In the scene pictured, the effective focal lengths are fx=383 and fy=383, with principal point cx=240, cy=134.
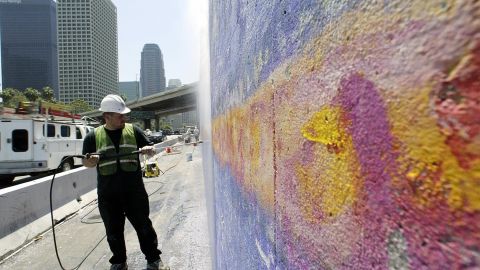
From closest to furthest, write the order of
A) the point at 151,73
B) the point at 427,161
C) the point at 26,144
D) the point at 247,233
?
the point at 427,161, the point at 247,233, the point at 26,144, the point at 151,73

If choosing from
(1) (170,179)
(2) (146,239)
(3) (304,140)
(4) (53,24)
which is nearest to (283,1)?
(3) (304,140)

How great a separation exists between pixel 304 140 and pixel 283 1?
426 mm

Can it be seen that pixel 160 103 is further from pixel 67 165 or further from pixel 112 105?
pixel 112 105

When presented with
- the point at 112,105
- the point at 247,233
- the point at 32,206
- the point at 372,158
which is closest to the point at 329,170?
the point at 372,158

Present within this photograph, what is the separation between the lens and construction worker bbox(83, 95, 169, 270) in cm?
427

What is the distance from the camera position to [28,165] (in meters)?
13.2

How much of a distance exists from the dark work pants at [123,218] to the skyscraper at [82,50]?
9871cm

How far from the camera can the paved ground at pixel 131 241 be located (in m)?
4.89

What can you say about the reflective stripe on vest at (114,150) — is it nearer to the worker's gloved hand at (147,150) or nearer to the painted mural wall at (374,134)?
the worker's gloved hand at (147,150)

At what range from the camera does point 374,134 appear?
65cm

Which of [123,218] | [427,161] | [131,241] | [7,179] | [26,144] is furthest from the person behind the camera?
[7,179]

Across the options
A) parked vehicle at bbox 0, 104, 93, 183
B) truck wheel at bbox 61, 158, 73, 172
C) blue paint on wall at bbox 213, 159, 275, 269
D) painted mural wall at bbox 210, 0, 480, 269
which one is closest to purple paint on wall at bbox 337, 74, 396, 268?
painted mural wall at bbox 210, 0, 480, 269

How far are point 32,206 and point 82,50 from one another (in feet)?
335

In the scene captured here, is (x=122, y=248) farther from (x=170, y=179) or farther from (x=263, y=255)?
(x=170, y=179)
